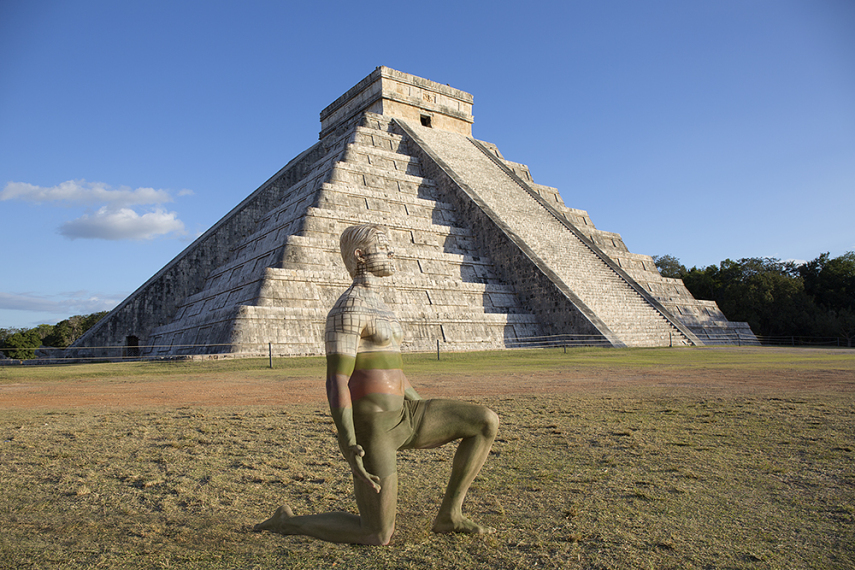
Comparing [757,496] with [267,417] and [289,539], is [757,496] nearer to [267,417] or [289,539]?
[289,539]

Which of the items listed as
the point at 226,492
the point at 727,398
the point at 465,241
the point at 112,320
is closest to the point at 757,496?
the point at 226,492

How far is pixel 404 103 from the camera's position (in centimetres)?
2931

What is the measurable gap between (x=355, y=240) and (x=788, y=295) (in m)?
31.9

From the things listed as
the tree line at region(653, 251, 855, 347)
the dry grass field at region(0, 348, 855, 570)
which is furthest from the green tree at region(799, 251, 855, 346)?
the dry grass field at region(0, 348, 855, 570)

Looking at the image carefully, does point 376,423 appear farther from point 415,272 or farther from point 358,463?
point 415,272

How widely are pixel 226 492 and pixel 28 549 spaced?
1133 millimetres

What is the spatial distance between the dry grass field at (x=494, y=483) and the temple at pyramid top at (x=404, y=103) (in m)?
23.3

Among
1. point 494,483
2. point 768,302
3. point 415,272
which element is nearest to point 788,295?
point 768,302

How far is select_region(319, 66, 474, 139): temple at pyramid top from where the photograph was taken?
94.4 ft

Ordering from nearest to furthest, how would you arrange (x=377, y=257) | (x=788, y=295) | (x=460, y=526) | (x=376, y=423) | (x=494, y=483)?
(x=376, y=423)
(x=460, y=526)
(x=377, y=257)
(x=494, y=483)
(x=788, y=295)

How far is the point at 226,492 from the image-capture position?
12.2 ft

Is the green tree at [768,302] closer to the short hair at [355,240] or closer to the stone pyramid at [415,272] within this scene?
the stone pyramid at [415,272]

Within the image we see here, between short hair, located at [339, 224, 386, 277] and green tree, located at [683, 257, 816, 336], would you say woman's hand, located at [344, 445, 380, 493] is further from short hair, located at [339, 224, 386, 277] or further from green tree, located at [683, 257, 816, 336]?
green tree, located at [683, 257, 816, 336]

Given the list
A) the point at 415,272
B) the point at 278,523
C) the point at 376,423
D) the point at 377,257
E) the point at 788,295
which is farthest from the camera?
the point at 788,295
